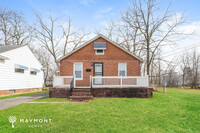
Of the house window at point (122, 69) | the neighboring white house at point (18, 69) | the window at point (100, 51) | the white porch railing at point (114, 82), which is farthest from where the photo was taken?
the window at point (100, 51)

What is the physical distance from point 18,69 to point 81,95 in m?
10.0

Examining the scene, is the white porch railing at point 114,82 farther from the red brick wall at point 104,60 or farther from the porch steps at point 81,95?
the red brick wall at point 104,60

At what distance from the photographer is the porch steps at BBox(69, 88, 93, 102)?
904cm

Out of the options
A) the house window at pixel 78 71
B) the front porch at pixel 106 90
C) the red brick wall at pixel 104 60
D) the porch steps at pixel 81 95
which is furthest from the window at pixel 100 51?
the porch steps at pixel 81 95

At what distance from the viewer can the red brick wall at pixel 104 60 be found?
41.4 feet

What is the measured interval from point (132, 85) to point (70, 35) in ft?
75.9

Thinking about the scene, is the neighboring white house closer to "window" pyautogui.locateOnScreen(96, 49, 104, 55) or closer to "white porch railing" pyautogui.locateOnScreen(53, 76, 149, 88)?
"white porch railing" pyautogui.locateOnScreen(53, 76, 149, 88)

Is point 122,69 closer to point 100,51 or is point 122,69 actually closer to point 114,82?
point 114,82

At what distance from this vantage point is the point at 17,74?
47.2 ft

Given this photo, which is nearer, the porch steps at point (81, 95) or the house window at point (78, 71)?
the porch steps at point (81, 95)

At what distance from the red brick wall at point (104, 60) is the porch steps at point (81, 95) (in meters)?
2.63

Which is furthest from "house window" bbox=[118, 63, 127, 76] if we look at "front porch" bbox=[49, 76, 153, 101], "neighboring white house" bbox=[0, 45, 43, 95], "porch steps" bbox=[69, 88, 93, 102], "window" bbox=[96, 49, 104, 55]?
"neighboring white house" bbox=[0, 45, 43, 95]

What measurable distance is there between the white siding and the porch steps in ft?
26.0

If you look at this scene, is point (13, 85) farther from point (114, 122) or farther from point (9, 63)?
point (114, 122)
